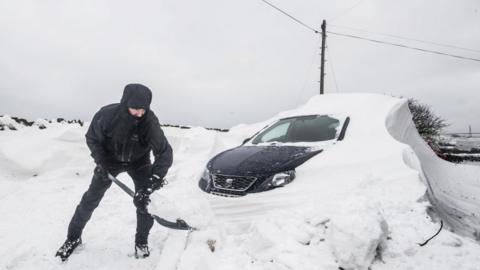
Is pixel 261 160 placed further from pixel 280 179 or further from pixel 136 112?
pixel 136 112

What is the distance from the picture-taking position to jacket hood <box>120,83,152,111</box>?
2875 mm

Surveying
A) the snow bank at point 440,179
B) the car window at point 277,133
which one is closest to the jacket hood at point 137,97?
the car window at point 277,133

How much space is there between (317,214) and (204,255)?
108cm

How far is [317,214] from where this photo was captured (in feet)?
9.51

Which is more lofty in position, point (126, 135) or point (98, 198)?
point (126, 135)

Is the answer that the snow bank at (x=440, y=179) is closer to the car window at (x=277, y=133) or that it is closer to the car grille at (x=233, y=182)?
the car window at (x=277, y=133)

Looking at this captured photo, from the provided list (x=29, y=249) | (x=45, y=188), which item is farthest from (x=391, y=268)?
(x=45, y=188)

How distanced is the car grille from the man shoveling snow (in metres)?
0.81

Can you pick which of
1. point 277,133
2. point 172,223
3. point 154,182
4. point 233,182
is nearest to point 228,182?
point 233,182

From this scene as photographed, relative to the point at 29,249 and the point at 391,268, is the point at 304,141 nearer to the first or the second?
the point at 391,268

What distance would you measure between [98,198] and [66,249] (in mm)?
579

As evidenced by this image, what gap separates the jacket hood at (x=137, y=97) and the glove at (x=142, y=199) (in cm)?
80

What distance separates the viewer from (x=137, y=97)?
2.88 meters

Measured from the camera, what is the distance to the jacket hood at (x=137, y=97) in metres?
2.88
